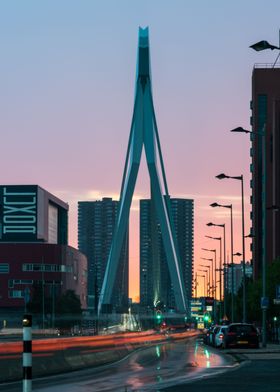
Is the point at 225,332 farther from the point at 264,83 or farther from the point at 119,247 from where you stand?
the point at 264,83

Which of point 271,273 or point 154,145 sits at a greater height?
point 154,145

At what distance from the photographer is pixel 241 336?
56438 mm

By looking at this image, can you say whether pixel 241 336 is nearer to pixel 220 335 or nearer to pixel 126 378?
pixel 220 335

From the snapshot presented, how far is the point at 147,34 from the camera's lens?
120375 mm

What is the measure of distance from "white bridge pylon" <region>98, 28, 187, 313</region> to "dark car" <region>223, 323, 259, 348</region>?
177 ft

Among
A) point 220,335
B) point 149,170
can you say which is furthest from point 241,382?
point 149,170

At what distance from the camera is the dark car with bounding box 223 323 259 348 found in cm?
5578

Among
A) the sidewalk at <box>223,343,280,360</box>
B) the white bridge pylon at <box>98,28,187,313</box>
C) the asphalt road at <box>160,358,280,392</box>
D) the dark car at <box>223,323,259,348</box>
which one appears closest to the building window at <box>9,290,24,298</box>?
the white bridge pylon at <box>98,28,187,313</box>

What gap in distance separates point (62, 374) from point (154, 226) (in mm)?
108406

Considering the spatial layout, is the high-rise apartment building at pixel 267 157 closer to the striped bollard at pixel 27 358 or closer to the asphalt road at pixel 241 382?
the asphalt road at pixel 241 382

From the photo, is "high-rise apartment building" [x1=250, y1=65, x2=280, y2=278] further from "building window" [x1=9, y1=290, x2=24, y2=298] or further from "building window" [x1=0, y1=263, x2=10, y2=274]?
"building window" [x1=0, y1=263, x2=10, y2=274]

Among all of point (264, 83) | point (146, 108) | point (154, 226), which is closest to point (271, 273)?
point (146, 108)

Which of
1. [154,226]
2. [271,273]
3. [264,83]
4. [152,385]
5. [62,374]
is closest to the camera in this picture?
[152,385]

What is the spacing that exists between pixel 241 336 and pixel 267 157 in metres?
101
